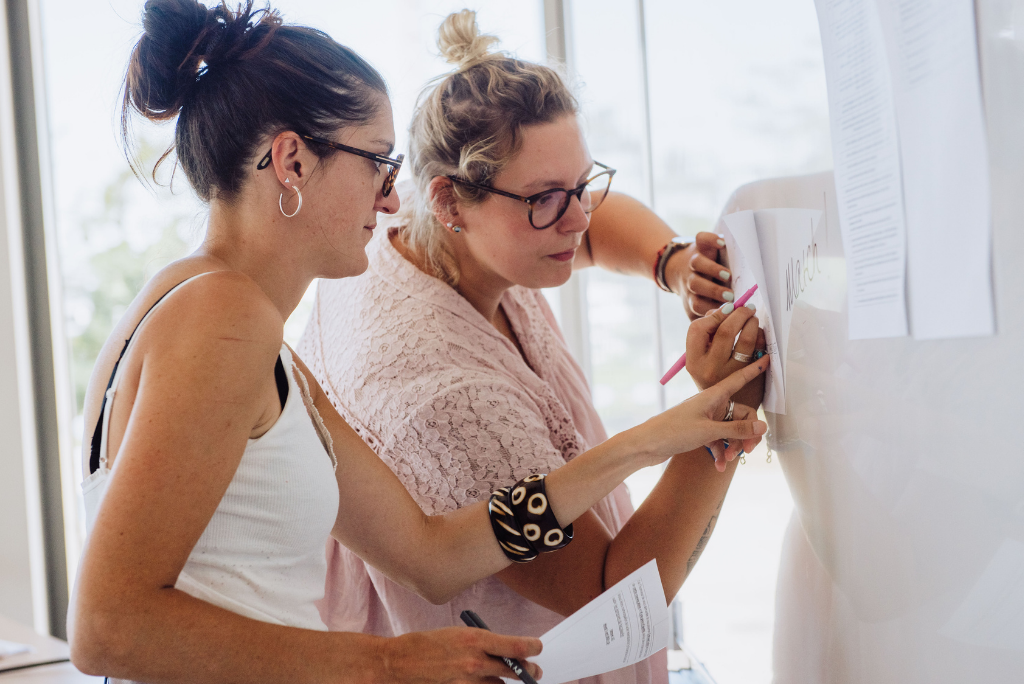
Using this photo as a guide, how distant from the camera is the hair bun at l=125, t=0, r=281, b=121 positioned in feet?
2.76

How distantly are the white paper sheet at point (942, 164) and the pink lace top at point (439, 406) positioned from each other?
0.57 meters

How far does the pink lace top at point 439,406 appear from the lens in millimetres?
1018

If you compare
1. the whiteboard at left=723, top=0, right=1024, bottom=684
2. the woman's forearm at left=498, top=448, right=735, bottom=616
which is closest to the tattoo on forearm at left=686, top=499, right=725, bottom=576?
the woman's forearm at left=498, top=448, right=735, bottom=616

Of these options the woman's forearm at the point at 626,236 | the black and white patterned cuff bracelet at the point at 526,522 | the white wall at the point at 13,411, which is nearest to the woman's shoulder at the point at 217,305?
the black and white patterned cuff bracelet at the point at 526,522

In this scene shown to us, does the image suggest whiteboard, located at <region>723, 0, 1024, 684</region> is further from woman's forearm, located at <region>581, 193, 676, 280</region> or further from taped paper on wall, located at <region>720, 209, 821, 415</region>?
woman's forearm, located at <region>581, 193, 676, 280</region>

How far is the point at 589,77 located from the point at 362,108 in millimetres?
1108

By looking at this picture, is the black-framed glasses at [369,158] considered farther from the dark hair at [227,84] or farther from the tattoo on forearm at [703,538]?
the tattoo on forearm at [703,538]

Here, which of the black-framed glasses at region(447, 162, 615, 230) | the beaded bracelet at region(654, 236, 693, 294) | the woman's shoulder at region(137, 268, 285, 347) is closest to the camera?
the woman's shoulder at region(137, 268, 285, 347)

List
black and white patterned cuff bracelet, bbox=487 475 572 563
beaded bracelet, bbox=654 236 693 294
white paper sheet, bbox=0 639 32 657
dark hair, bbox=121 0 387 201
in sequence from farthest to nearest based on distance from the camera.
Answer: white paper sheet, bbox=0 639 32 657
beaded bracelet, bbox=654 236 693 294
black and white patterned cuff bracelet, bbox=487 475 572 563
dark hair, bbox=121 0 387 201

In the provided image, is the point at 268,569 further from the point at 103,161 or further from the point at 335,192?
the point at 103,161

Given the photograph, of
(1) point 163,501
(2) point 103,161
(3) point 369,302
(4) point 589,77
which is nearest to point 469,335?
(3) point 369,302

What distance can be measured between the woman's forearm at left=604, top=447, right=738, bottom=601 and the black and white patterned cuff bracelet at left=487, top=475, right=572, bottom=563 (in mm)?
100

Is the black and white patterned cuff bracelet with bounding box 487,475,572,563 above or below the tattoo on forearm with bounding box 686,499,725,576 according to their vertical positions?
above

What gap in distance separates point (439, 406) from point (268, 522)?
29cm
